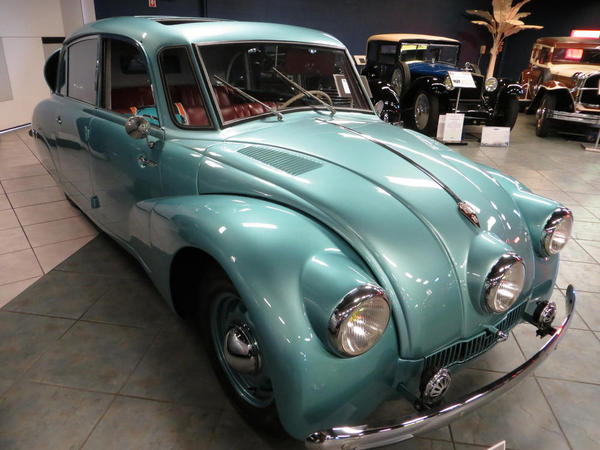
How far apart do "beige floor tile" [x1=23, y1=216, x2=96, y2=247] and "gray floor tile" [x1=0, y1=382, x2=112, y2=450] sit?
175 centimetres

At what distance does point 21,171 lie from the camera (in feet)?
17.1

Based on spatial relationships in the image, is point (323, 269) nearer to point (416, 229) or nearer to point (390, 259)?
point (390, 259)

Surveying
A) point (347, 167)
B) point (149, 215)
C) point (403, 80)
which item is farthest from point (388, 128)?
point (403, 80)

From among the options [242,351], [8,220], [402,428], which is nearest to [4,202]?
[8,220]

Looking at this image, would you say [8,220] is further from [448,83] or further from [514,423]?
[448,83]

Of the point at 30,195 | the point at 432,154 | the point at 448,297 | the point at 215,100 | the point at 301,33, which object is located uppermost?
the point at 301,33

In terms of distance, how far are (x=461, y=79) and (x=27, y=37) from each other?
22.7 ft

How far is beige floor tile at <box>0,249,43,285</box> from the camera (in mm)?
2992

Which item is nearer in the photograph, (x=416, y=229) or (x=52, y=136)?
(x=416, y=229)

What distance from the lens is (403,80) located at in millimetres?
7754

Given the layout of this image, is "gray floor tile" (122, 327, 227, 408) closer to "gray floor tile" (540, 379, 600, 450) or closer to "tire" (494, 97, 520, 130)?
"gray floor tile" (540, 379, 600, 450)

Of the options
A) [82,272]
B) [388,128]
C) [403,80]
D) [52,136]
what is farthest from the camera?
[403,80]

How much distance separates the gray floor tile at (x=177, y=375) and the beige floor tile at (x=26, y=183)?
3.19 meters

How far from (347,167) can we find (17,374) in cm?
178
